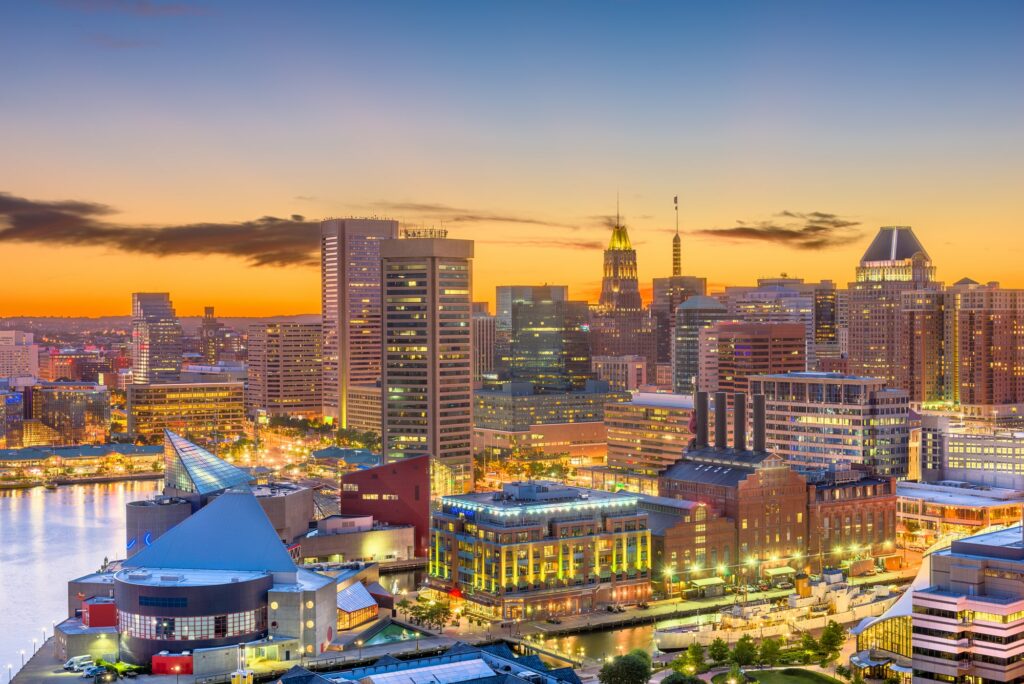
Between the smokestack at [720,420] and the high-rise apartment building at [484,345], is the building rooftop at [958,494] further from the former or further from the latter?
the high-rise apartment building at [484,345]

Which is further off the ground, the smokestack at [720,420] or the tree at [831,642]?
the smokestack at [720,420]

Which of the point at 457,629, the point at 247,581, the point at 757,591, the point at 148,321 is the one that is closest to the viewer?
the point at 247,581

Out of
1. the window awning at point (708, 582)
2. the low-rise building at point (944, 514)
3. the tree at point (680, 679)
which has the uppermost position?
the low-rise building at point (944, 514)

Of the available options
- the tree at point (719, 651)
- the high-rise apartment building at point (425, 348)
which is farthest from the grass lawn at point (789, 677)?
the high-rise apartment building at point (425, 348)

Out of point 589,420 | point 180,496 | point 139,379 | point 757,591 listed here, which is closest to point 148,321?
point 139,379

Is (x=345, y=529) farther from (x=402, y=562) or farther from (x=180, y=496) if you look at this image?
(x=180, y=496)

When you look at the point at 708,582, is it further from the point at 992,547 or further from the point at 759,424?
the point at 992,547
